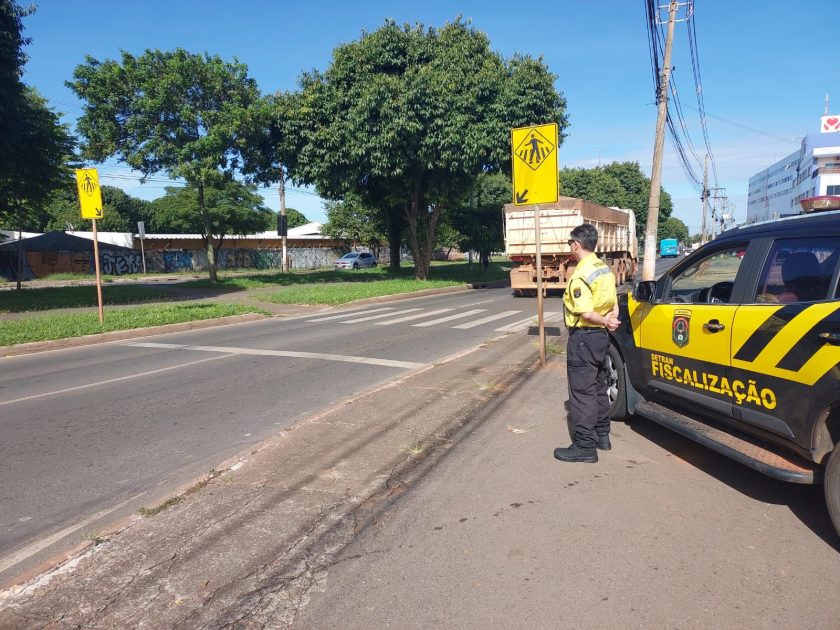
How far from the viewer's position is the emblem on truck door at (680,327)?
4.31 metres

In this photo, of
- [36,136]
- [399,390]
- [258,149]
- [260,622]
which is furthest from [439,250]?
[260,622]

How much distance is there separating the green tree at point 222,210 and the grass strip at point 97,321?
23356 millimetres

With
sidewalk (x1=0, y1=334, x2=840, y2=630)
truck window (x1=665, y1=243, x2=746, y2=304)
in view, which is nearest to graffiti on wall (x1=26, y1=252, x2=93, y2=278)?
sidewalk (x1=0, y1=334, x2=840, y2=630)

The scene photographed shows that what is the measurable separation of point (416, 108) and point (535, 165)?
1490 cm

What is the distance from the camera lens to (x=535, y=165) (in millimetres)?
7582

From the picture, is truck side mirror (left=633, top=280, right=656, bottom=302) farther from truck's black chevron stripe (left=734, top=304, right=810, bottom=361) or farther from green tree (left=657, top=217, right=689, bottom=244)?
green tree (left=657, top=217, right=689, bottom=244)

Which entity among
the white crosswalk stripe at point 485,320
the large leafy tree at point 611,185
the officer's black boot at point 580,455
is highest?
the large leafy tree at point 611,185

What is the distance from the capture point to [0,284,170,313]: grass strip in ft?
56.1

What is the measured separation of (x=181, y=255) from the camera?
45.0 meters

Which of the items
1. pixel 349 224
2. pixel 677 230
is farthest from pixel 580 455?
pixel 677 230

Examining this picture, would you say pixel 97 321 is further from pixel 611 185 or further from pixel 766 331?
pixel 611 185

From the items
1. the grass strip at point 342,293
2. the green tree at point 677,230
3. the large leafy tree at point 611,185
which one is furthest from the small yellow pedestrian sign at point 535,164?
the green tree at point 677,230

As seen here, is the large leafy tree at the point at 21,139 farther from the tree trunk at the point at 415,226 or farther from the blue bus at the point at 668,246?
the blue bus at the point at 668,246

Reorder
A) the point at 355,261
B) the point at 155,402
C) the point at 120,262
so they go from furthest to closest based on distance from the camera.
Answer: the point at 355,261 < the point at 120,262 < the point at 155,402
